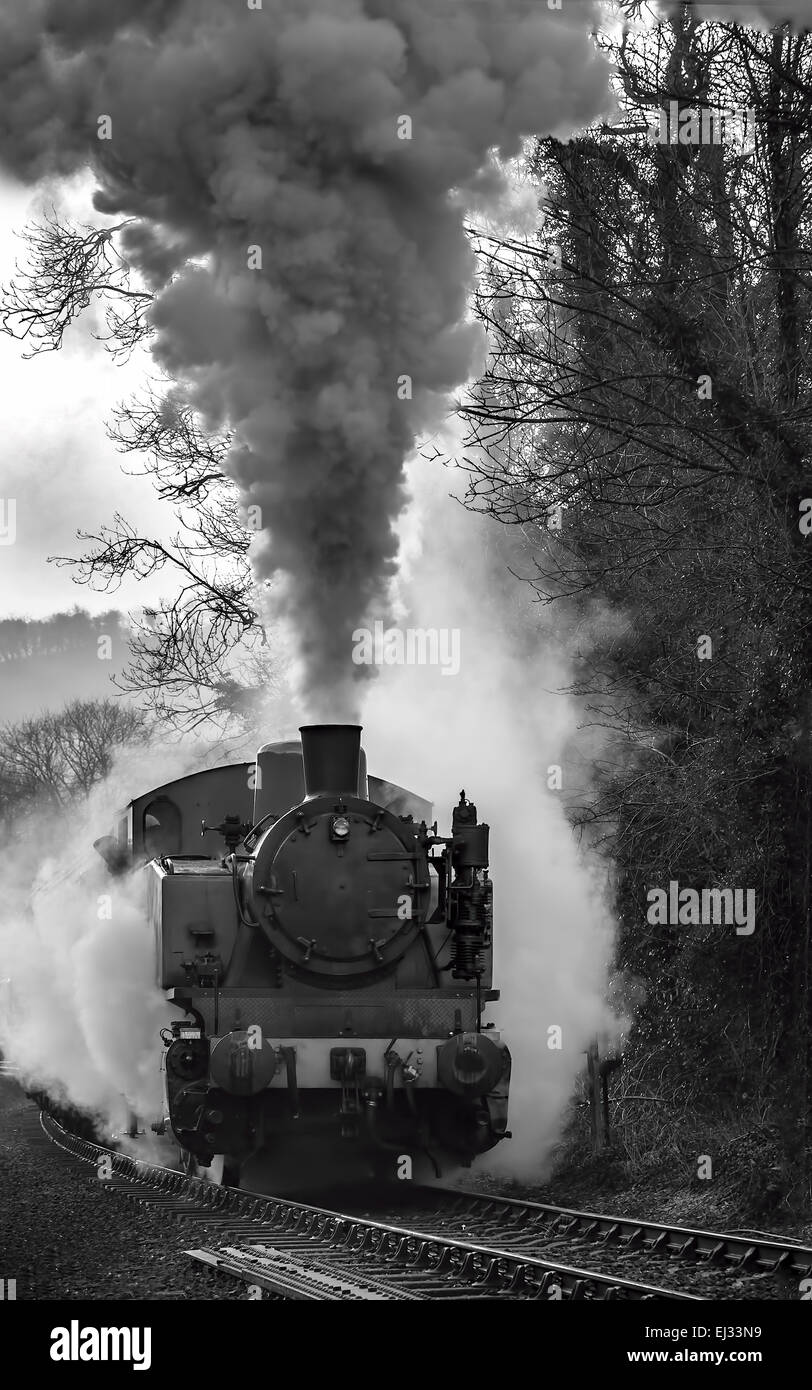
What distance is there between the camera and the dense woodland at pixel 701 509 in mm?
9695

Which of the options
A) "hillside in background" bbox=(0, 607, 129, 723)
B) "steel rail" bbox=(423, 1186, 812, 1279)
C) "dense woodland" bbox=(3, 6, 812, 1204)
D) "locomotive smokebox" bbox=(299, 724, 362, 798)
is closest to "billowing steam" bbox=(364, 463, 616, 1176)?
"dense woodland" bbox=(3, 6, 812, 1204)

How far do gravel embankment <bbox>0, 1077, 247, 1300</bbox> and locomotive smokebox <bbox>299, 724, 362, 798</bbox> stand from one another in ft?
8.84

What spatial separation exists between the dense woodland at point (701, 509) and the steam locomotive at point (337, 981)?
5.86 feet

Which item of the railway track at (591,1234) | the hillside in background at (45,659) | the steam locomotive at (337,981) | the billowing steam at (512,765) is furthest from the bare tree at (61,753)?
the hillside in background at (45,659)

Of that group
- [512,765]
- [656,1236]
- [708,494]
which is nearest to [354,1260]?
[656,1236]

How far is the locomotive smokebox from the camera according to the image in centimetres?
983

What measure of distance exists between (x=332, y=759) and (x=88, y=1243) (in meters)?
3.13

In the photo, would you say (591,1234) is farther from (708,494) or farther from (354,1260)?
(708,494)

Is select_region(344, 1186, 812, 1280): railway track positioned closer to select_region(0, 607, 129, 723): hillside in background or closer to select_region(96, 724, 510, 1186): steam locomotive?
select_region(96, 724, 510, 1186): steam locomotive

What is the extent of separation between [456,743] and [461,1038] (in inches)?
179

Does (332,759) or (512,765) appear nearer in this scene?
(332,759)

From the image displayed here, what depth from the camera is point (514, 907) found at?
39.8 feet

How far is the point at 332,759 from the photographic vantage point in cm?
988
